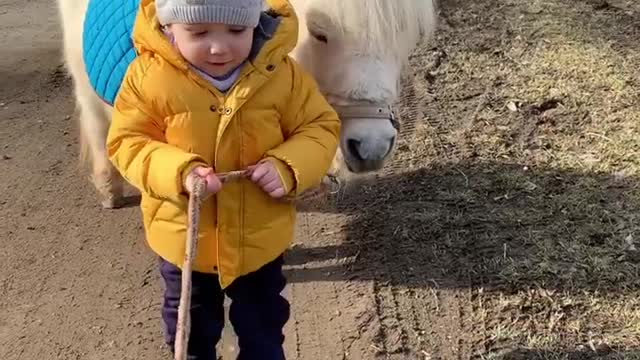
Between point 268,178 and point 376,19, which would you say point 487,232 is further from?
point 268,178

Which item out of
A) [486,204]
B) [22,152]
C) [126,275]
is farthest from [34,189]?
[486,204]

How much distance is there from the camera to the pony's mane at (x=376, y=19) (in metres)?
2.38

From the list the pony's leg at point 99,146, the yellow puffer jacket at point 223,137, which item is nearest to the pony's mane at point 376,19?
the yellow puffer jacket at point 223,137

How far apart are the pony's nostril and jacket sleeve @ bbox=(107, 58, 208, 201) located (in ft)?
1.90

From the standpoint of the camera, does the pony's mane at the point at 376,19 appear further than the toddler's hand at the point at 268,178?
Yes

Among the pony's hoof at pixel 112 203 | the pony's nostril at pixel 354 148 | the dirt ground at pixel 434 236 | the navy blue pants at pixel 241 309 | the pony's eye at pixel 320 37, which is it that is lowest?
the pony's hoof at pixel 112 203

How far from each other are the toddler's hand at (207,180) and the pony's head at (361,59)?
616 millimetres

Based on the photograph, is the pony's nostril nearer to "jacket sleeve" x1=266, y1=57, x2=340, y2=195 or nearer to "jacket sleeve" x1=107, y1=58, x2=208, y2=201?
"jacket sleeve" x1=266, y1=57, x2=340, y2=195

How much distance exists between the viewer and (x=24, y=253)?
11.3 ft

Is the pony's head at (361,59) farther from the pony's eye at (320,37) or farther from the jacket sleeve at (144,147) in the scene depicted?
the jacket sleeve at (144,147)

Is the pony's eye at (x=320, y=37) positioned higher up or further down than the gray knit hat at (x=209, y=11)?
further down

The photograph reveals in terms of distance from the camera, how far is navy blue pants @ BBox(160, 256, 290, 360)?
2320 mm

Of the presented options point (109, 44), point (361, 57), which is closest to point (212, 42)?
point (361, 57)

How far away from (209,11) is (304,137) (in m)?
0.39
